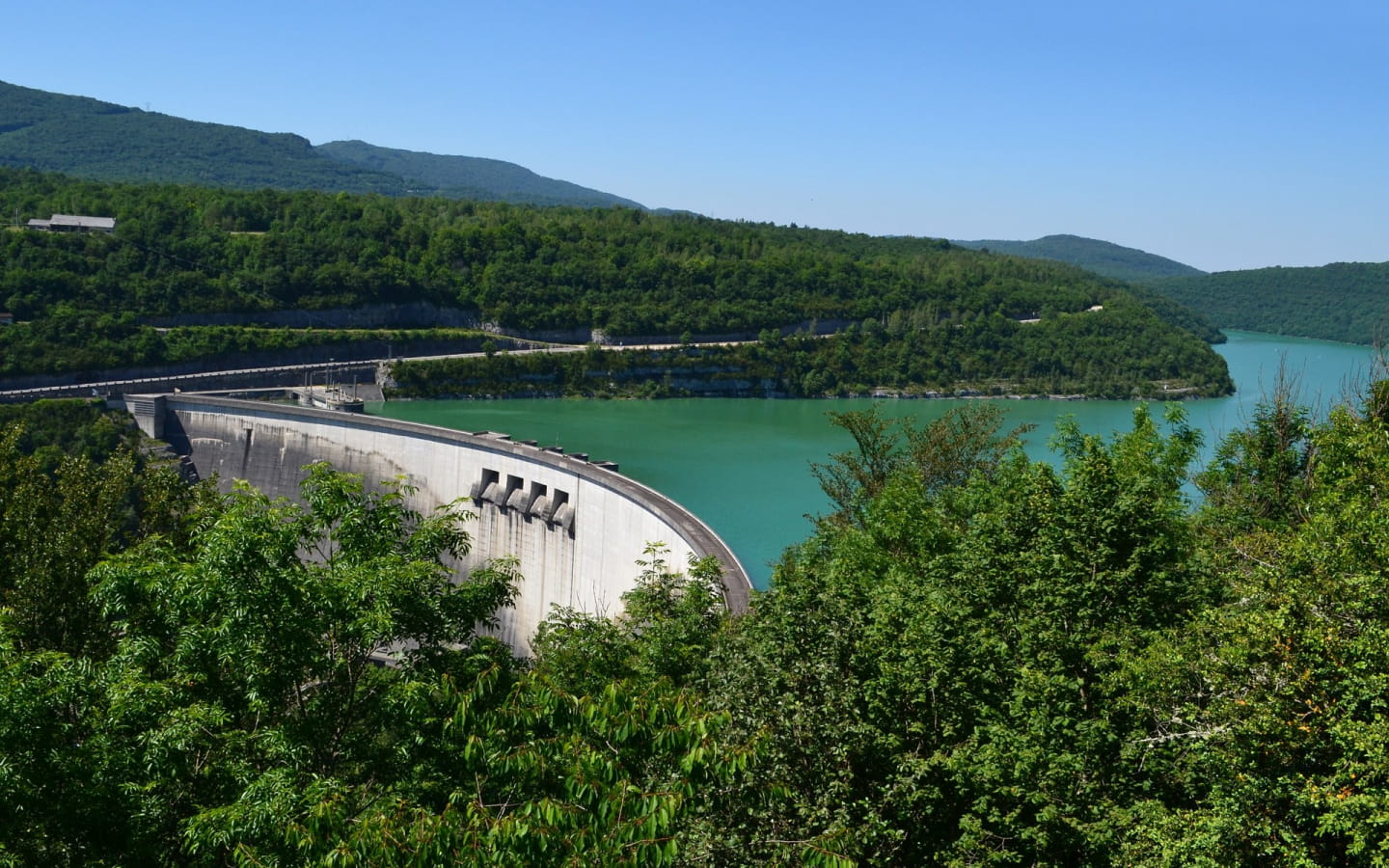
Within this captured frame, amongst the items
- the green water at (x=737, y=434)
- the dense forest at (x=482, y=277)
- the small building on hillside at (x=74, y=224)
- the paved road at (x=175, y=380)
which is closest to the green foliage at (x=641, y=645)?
the green water at (x=737, y=434)

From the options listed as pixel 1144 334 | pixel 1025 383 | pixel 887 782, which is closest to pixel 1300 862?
pixel 887 782

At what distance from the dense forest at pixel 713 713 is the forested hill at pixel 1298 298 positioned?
13463 cm

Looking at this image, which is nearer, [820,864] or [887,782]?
[820,864]

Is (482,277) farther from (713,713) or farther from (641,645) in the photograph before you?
(713,713)

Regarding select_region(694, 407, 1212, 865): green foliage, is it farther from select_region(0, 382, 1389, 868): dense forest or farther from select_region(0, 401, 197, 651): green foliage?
select_region(0, 401, 197, 651): green foliage

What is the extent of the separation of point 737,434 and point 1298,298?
4644 inches

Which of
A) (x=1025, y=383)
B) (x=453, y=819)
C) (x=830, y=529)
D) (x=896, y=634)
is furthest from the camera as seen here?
(x=1025, y=383)

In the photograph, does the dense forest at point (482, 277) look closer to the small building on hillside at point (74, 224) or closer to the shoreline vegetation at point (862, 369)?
the shoreline vegetation at point (862, 369)

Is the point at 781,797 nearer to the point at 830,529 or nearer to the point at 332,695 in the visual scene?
the point at 332,695

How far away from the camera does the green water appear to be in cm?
3791

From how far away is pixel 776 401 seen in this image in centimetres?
7088

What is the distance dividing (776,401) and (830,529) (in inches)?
2032

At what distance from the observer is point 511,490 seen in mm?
30688

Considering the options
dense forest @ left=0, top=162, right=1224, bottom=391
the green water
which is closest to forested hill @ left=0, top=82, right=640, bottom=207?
dense forest @ left=0, top=162, right=1224, bottom=391
